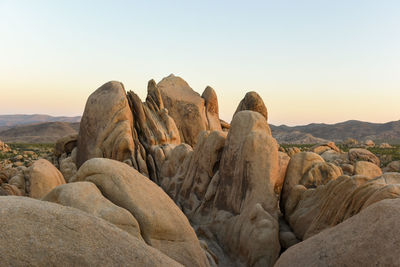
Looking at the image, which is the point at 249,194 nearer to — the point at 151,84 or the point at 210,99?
the point at 151,84

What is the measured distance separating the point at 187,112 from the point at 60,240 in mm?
25143

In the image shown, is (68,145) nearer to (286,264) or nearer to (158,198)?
(158,198)

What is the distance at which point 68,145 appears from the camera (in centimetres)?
2677

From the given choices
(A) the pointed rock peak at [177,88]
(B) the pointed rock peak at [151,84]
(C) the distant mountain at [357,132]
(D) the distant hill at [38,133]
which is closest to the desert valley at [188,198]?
(A) the pointed rock peak at [177,88]

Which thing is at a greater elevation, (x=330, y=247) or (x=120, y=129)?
(x=120, y=129)

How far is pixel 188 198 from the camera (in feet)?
59.1


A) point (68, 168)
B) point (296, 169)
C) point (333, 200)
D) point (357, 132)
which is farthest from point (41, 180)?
point (357, 132)

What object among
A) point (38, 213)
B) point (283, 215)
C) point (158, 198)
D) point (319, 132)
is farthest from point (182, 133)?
point (319, 132)

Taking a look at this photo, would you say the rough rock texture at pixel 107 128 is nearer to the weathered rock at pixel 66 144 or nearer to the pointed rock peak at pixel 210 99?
the weathered rock at pixel 66 144

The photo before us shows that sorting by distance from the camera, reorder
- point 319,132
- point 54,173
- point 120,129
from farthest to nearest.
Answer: point 319,132, point 120,129, point 54,173

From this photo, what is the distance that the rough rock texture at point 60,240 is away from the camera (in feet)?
14.0

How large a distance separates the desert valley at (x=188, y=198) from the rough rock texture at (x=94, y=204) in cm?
3

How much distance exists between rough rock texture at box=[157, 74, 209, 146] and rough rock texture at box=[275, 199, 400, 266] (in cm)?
2188

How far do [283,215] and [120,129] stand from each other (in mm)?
12463
